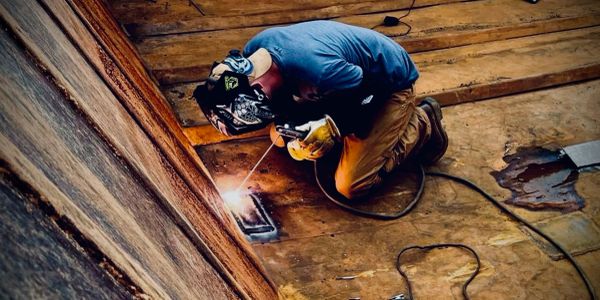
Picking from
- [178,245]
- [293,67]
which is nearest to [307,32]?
[293,67]

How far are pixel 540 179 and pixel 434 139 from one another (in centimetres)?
85

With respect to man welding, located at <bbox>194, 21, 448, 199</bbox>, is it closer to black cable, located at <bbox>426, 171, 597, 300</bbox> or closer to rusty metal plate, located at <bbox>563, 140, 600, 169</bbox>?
black cable, located at <bbox>426, 171, 597, 300</bbox>

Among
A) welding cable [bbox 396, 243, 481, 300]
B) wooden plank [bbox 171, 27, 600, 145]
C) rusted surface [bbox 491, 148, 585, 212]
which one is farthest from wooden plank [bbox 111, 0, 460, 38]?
welding cable [bbox 396, 243, 481, 300]

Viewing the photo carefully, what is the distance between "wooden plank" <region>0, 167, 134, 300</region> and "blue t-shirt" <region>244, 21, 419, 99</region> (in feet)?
7.82

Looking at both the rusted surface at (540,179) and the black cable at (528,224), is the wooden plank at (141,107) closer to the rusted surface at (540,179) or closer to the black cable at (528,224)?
the black cable at (528,224)

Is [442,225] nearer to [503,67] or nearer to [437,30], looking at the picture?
[503,67]

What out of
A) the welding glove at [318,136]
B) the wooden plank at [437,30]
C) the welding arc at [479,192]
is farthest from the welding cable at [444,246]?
the wooden plank at [437,30]

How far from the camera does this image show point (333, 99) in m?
3.68

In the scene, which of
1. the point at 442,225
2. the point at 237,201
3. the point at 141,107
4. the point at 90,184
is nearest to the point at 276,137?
the point at 237,201

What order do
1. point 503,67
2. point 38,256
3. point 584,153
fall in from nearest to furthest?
point 38,256, point 584,153, point 503,67

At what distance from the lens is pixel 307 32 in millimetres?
3551

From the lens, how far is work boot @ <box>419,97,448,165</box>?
13.8 ft

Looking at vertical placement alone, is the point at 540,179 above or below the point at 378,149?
below

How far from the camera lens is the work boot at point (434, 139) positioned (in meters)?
4.21
